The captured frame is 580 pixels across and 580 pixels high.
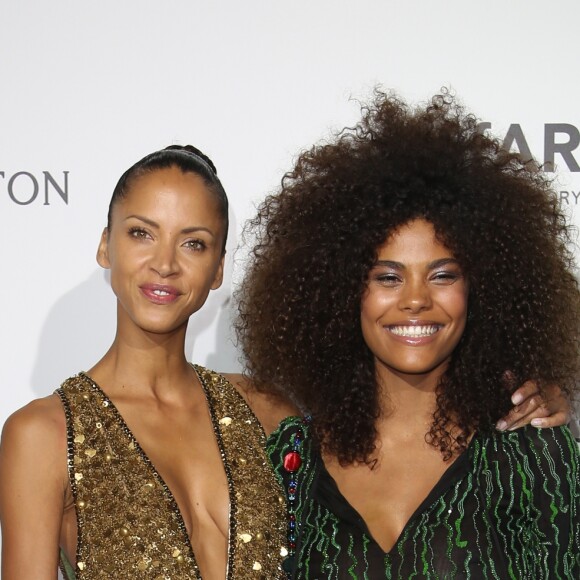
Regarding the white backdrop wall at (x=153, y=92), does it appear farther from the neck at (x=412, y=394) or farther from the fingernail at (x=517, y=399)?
the fingernail at (x=517, y=399)

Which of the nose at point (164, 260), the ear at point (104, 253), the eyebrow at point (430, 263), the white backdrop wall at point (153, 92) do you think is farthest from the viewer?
the white backdrop wall at point (153, 92)


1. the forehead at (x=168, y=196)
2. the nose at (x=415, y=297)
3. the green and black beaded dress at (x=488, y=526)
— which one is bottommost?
the green and black beaded dress at (x=488, y=526)

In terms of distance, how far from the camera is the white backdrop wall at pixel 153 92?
3285 millimetres

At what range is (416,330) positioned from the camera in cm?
238

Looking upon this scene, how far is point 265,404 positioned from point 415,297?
0.66 meters

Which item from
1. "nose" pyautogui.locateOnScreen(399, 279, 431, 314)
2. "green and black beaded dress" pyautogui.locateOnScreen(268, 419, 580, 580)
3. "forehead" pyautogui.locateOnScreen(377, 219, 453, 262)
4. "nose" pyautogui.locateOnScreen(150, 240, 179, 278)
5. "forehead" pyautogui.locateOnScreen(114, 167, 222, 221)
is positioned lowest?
"green and black beaded dress" pyautogui.locateOnScreen(268, 419, 580, 580)

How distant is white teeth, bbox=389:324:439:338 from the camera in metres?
2.38

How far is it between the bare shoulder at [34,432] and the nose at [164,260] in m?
0.42

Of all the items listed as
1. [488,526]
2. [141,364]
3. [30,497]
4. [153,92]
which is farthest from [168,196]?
[488,526]

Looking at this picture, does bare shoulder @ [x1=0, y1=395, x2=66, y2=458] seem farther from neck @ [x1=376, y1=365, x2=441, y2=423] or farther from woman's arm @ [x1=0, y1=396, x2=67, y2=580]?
neck @ [x1=376, y1=365, x2=441, y2=423]

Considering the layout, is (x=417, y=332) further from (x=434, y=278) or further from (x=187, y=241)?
(x=187, y=241)

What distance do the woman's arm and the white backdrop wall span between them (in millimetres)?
1042

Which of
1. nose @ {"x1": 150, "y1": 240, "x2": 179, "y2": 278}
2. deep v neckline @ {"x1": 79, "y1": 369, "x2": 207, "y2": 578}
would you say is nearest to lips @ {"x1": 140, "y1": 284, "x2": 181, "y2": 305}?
nose @ {"x1": 150, "y1": 240, "x2": 179, "y2": 278}

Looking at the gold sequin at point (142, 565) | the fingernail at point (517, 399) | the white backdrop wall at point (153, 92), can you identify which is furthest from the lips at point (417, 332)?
the white backdrop wall at point (153, 92)
